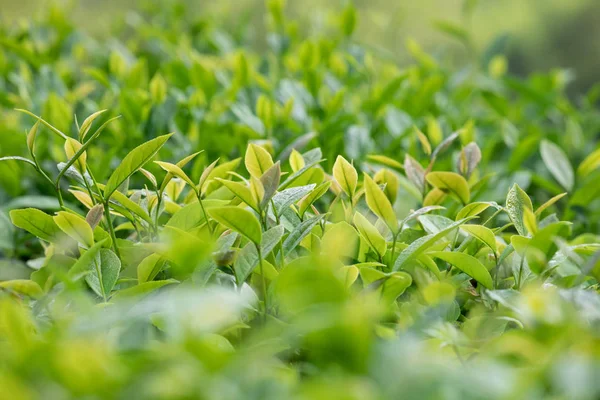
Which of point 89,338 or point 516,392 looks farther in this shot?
point 89,338

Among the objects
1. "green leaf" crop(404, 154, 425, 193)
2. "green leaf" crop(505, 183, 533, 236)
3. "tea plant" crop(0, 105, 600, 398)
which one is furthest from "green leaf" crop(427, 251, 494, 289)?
"green leaf" crop(404, 154, 425, 193)

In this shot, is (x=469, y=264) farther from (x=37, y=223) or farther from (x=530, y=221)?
(x=37, y=223)

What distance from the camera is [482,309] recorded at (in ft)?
3.58

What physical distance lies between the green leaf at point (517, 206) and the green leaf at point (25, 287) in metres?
0.76

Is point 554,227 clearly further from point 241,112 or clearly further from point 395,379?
point 241,112

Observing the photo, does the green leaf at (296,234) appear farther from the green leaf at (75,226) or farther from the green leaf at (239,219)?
the green leaf at (75,226)

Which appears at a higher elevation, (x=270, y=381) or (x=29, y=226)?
(x=270, y=381)

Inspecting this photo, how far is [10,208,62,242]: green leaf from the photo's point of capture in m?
1.07

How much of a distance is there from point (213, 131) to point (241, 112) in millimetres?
92

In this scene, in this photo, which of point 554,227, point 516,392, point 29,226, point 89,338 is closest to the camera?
point 516,392

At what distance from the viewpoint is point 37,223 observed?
3.59 ft

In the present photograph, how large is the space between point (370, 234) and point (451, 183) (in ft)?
0.81

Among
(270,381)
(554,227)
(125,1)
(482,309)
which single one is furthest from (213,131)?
(125,1)

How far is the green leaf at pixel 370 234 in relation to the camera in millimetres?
1042
